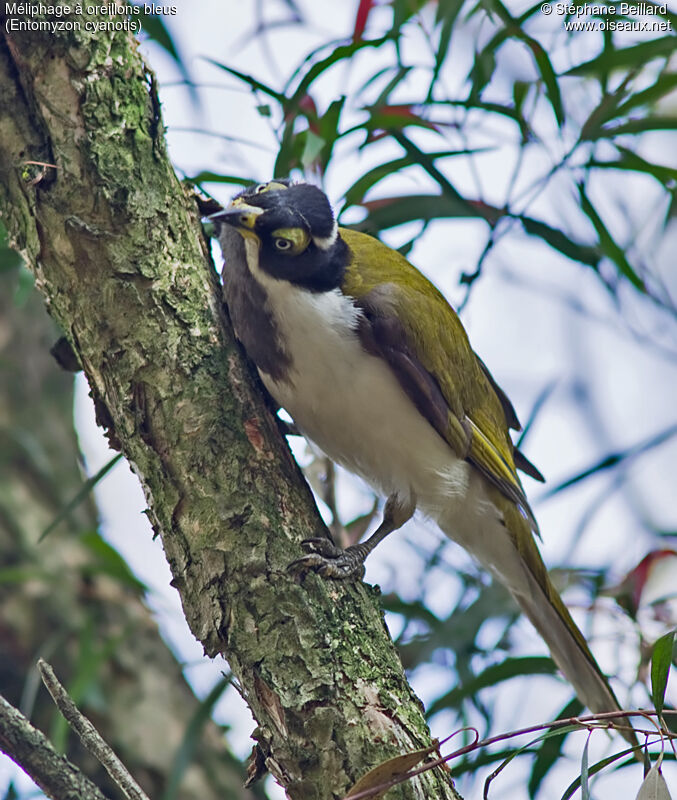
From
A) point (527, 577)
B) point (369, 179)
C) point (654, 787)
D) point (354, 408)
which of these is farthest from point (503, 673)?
point (369, 179)

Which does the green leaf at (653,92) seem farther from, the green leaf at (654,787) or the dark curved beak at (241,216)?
the green leaf at (654,787)

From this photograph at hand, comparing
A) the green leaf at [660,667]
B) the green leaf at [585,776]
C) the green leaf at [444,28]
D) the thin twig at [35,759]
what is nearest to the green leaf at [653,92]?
the green leaf at [444,28]

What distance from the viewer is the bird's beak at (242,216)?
1958 mm

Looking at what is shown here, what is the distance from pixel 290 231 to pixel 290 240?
0.02 metres

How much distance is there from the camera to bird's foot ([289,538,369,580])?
1.70m

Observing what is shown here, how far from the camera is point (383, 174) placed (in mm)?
2484

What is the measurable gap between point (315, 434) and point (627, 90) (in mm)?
1146

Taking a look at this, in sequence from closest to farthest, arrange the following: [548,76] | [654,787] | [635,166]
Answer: [654,787], [548,76], [635,166]

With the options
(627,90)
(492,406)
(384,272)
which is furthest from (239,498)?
(627,90)

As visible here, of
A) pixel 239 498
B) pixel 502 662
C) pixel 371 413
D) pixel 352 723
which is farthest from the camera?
pixel 502 662

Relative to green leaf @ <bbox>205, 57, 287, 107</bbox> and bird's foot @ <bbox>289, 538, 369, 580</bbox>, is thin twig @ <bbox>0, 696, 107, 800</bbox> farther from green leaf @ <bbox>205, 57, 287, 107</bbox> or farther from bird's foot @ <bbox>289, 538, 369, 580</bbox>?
green leaf @ <bbox>205, 57, 287, 107</bbox>

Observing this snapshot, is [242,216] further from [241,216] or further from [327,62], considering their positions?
[327,62]

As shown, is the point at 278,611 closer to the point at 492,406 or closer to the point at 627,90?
the point at 492,406

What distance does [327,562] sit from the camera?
5.62 ft
